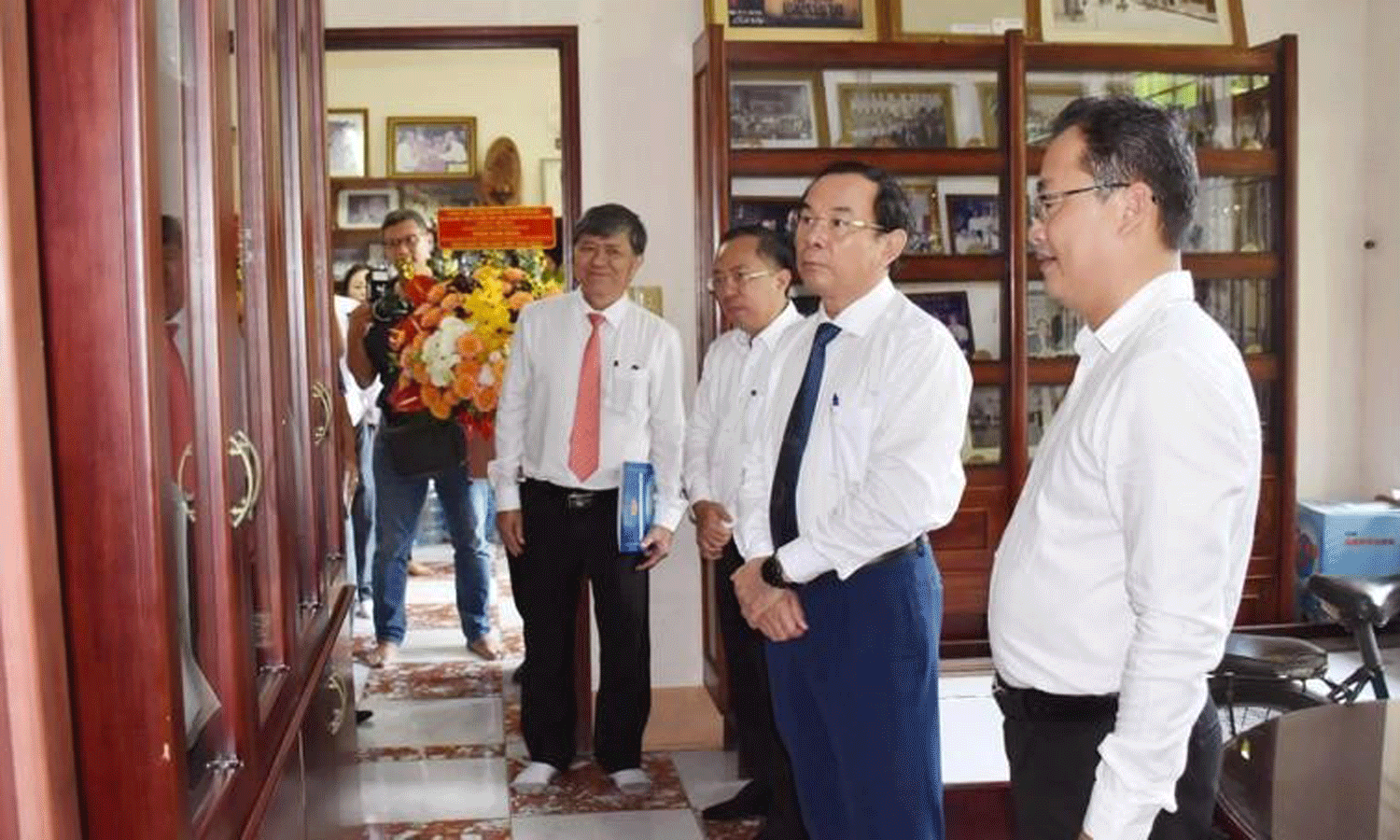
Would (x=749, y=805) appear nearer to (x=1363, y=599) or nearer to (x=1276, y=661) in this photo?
(x=1276, y=661)

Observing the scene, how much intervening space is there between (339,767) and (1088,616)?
154 centimetres

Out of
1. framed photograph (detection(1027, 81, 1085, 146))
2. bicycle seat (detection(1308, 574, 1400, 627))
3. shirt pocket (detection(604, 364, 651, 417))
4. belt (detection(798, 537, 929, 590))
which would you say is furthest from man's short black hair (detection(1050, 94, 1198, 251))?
framed photograph (detection(1027, 81, 1085, 146))

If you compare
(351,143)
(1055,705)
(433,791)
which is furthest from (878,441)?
(351,143)

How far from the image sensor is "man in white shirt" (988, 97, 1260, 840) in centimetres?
144

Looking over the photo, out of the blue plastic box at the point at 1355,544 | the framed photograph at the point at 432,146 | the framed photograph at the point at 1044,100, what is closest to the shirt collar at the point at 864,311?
the framed photograph at the point at 1044,100

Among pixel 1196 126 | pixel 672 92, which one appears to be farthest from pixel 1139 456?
pixel 1196 126

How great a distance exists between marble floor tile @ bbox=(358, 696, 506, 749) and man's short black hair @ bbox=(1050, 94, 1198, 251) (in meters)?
3.09

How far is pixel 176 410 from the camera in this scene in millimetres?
1307

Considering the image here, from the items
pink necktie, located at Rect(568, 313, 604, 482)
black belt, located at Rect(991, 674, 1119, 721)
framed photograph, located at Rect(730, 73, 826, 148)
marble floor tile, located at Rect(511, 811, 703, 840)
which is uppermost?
framed photograph, located at Rect(730, 73, 826, 148)

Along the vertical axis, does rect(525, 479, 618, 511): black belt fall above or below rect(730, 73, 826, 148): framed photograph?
below

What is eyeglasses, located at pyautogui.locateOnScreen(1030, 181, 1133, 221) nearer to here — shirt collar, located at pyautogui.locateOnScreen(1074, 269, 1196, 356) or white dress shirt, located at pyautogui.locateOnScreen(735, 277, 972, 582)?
shirt collar, located at pyautogui.locateOnScreen(1074, 269, 1196, 356)

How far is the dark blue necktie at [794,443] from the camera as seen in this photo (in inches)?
102

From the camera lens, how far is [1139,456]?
147 cm

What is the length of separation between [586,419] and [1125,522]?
2.42 metres
